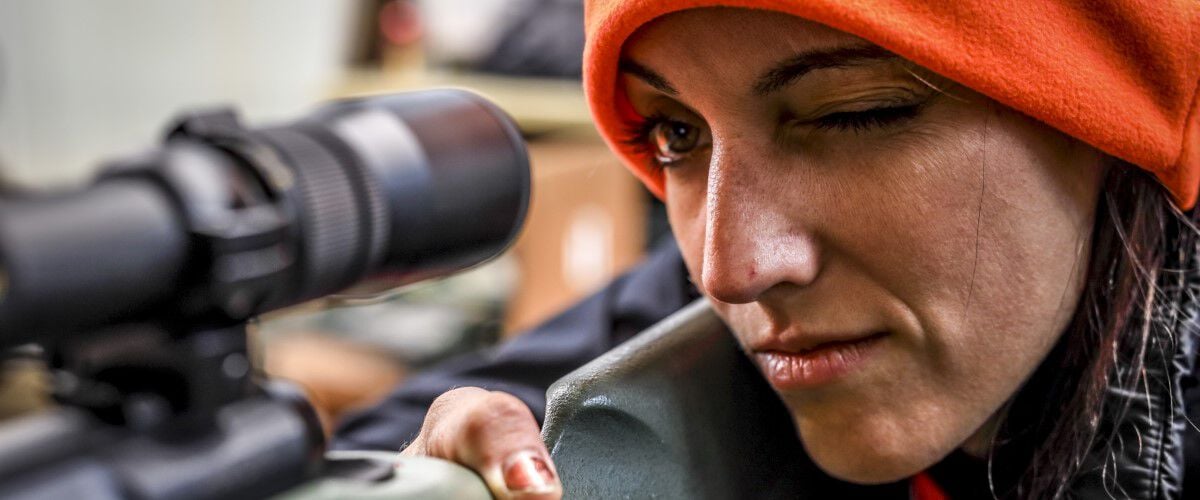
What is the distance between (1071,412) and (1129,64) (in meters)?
0.19

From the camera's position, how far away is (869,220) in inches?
20.1

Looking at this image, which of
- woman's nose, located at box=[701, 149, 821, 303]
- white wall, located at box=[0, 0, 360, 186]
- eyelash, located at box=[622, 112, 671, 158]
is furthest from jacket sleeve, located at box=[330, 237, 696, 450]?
white wall, located at box=[0, 0, 360, 186]

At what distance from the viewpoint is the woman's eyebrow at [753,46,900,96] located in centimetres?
49

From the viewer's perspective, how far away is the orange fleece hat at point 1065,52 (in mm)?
482

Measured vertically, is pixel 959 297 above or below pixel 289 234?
below

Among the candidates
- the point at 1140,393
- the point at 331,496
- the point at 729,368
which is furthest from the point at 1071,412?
the point at 331,496

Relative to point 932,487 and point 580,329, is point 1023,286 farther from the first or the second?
point 580,329

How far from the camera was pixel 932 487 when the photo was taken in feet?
2.08

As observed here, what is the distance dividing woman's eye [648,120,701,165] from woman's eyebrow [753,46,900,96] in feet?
0.23

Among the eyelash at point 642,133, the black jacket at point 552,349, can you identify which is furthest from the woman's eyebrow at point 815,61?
the black jacket at point 552,349

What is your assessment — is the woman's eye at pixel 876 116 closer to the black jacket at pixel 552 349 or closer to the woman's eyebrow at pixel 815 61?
the woman's eyebrow at pixel 815 61

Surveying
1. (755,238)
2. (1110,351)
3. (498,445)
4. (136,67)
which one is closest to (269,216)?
(498,445)

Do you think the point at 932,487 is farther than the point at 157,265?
Yes

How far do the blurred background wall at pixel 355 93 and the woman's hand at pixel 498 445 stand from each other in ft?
3.40
